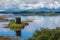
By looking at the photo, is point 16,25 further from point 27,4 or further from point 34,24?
point 27,4

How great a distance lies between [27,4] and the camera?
3492mm

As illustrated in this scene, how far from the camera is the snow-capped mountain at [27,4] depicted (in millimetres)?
3443

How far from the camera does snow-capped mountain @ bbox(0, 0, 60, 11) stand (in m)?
3.44

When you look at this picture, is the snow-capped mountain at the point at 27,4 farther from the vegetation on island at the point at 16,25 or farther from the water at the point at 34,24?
the vegetation on island at the point at 16,25

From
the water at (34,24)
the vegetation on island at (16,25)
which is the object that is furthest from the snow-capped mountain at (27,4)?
the vegetation on island at (16,25)

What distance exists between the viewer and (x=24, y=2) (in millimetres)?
3469

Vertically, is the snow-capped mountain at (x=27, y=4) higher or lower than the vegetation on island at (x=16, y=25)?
higher

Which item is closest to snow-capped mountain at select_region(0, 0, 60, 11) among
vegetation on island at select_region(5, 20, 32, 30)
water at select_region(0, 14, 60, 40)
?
water at select_region(0, 14, 60, 40)

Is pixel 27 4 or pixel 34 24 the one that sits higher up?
pixel 27 4

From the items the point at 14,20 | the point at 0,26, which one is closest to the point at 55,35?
the point at 14,20

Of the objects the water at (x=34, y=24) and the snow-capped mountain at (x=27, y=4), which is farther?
the snow-capped mountain at (x=27, y=4)

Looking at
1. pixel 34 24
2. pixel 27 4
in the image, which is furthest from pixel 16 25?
pixel 27 4

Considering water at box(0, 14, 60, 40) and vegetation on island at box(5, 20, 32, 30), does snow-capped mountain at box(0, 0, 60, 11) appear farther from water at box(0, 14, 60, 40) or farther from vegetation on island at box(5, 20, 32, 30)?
vegetation on island at box(5, 20, 32, 30)

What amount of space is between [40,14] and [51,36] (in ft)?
3.03
